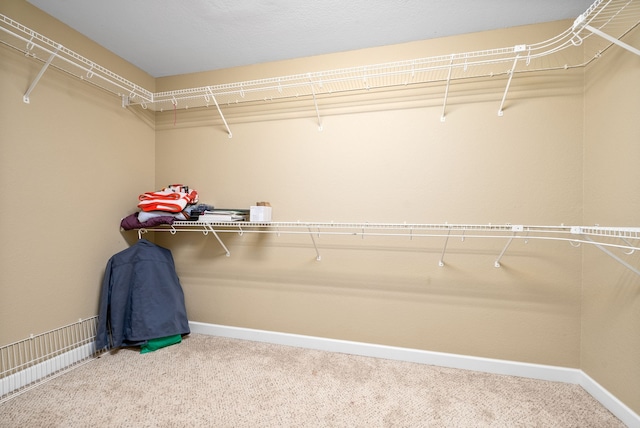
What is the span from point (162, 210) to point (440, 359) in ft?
6.95

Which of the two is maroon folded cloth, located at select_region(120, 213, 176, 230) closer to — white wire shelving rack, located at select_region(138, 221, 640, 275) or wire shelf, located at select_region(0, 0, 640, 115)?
white wire shelving rack, located at select_region(138, 221, 640, 275)

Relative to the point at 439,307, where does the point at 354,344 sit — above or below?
below

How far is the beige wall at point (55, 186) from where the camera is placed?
1.48 meters

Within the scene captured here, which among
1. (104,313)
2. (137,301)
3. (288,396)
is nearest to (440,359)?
(288,396)

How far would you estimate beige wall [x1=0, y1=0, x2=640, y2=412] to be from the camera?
4.84ft

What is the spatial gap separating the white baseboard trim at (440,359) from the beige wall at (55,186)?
868mm

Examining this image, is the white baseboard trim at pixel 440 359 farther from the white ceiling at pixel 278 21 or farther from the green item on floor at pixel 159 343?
the white ceiling at pixel 278 21

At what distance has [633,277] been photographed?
1252mm

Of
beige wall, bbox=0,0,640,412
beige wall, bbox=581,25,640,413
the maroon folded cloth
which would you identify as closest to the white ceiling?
beige wall, bbox=0,0,640,412

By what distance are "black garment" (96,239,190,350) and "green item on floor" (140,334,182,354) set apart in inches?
1.9

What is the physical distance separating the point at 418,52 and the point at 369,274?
4.95ft

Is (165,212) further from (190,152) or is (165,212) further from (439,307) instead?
(439,307)

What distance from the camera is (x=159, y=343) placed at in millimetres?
1950

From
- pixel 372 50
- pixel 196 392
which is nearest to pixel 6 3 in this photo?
pixel 372 50
